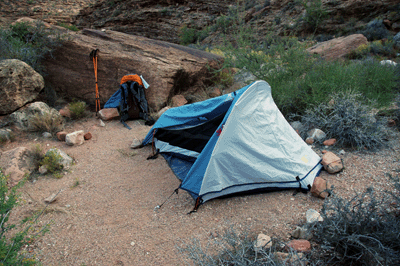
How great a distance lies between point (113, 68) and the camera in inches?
253

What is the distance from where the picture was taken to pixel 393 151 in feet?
11.7

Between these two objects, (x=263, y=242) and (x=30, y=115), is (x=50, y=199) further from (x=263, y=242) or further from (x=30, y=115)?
(x=30, y=115)

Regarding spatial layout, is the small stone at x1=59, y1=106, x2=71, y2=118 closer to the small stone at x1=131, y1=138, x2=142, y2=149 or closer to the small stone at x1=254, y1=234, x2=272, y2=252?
the small stone at x1=131, y1=138, x2=142, y2=149

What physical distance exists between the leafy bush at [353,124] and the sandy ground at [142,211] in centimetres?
23

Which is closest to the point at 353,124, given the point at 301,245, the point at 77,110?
the point at 301,245

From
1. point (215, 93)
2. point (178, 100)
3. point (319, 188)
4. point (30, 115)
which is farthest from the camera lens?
point (215, 93)

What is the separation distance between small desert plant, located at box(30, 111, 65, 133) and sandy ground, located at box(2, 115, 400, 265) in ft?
4.94

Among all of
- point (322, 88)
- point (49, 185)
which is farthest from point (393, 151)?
point (49, 185)

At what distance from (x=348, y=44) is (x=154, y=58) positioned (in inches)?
269

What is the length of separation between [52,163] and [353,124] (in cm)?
477

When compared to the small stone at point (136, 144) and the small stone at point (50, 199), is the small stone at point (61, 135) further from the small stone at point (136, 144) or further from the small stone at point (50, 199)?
the small stone at point (50, 199)

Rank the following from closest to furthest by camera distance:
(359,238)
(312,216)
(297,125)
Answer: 1. (359,238)
2. (312,216)
3. (297,125)

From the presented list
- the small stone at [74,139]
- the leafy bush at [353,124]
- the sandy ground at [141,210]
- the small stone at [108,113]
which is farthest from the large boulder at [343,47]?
the small stone at [74,139]

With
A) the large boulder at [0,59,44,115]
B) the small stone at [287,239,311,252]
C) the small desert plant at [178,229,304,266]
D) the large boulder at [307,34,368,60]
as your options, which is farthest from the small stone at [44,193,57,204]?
the large boulder at [307,34,368,60]
